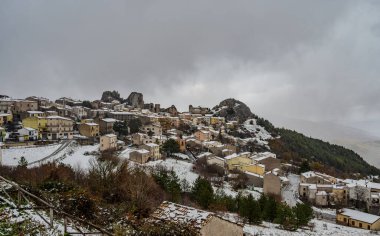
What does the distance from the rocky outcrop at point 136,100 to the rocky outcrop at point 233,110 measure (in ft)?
80.6

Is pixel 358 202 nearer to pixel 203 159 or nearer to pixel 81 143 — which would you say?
pixel 203 159

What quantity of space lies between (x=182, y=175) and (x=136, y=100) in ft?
209

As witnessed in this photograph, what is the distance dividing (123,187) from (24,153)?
90.9 feet

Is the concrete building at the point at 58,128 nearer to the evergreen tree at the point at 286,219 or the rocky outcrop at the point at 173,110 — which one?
the evergreen tree at the point at 286,219

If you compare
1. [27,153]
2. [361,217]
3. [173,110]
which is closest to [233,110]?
[173,110]

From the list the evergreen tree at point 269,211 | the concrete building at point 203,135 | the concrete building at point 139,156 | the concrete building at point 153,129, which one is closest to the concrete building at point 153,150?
the concrete building at point 139,156

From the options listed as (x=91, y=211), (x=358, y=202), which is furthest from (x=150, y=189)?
(x=358, y=202)

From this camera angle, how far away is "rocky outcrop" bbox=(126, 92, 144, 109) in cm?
10131

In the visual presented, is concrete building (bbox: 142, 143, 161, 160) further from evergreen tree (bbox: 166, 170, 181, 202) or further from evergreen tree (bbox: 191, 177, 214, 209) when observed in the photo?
evergreen tree (bbox: 166, 170, 181, 202)

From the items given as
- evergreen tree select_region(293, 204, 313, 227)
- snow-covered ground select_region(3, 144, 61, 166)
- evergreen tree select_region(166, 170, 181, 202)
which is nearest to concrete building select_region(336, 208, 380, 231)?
evergreen tree select_region(293, 204, 313, 227)

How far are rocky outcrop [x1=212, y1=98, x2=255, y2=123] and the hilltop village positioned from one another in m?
16.6

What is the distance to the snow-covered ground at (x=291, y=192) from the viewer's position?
4424cm

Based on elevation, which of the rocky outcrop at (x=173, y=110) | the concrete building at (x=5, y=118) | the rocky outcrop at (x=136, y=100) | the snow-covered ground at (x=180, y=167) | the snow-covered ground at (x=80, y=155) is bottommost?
the snow-covered ground at (x=180, y=167)

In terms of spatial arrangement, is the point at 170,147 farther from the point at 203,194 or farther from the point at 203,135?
the point at 203,194
